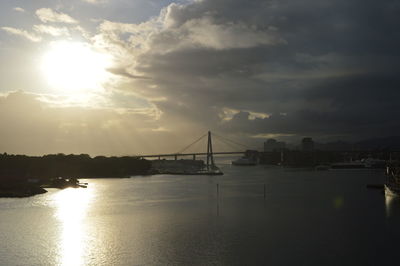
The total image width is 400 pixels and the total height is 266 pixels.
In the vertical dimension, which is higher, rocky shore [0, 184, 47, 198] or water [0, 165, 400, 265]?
rocky shore [0, 184, 47, 198]

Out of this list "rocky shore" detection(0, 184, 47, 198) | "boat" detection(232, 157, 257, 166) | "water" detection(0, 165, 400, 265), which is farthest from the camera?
"boat" detection(232, 157, 257, 166)

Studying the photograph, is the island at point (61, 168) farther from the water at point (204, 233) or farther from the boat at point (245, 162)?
the boat at point (245, 162)

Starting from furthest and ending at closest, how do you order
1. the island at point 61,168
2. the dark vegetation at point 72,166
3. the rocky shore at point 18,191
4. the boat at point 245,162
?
the boat at point 245,162, the dark vegetation at point 72,166, the island at point 61,168, the rocky shore at point 18,191

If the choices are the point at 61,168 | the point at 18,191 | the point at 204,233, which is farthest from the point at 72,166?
the point at 204,233

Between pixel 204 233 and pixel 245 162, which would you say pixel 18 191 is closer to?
pixel 204 233

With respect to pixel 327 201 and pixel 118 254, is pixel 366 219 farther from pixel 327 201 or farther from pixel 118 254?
pixel 118 254

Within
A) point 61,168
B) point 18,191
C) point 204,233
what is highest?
point 61,168

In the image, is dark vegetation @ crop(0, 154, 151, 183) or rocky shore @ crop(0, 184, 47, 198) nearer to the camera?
rocky shore @ crop(0, 184, 47, 198)

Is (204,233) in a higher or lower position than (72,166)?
lower

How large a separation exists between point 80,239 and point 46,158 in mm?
78054

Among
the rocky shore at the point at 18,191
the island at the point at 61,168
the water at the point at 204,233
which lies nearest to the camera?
the water at the point at 204,233

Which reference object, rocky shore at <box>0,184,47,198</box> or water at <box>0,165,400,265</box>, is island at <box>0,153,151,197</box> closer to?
rocky shore at <box>0,184,47,198</box>

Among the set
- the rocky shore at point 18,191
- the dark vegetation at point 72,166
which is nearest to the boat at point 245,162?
the dark vegetation at point 72,166

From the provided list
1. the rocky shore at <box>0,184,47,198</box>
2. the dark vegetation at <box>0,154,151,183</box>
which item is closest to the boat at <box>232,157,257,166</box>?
the dark vegetation at <box>0,154,151,183</box>
